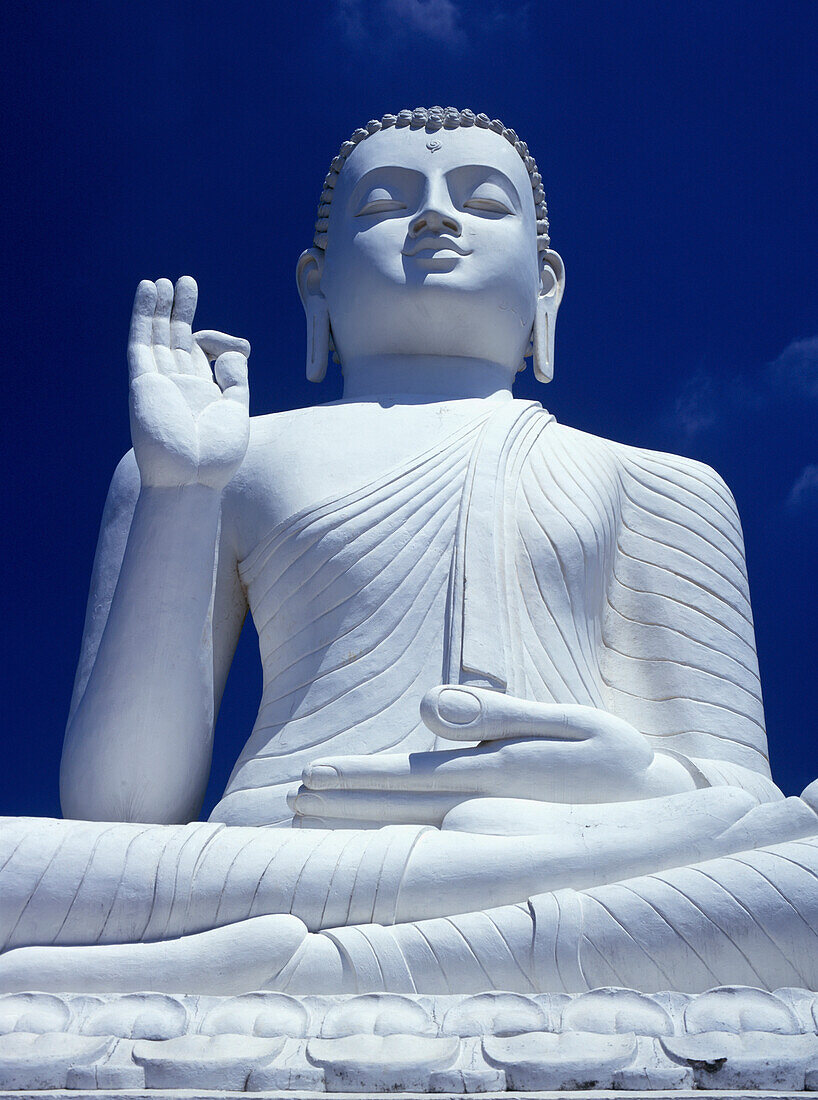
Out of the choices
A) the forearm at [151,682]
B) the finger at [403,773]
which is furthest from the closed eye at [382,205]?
the finger at [403,773]

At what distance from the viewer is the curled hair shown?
5293mm

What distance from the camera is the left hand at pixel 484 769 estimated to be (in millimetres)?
3660

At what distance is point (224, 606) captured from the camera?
186 inches

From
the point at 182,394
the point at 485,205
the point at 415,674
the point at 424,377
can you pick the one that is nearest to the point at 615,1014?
the point at 415,674

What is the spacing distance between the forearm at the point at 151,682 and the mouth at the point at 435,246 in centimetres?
148

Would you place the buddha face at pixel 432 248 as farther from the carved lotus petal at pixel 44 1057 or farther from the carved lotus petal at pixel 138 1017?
the carved lotus petal at pixel 44 1057

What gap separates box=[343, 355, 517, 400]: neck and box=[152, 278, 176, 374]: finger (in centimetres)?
101

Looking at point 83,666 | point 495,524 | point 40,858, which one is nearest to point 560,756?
point 495,524

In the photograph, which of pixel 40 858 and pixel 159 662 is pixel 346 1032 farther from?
pixel 159 662

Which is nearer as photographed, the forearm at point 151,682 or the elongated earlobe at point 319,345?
the forearm at point 151,682

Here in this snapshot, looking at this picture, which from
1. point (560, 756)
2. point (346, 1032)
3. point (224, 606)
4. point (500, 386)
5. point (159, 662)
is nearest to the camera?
point (346, 1032)

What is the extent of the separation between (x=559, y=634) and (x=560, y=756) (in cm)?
87

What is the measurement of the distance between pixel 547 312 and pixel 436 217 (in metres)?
0.88

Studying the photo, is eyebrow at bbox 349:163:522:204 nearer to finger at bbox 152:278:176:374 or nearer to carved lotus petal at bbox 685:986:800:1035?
finger at bbox 152:278:176:374
